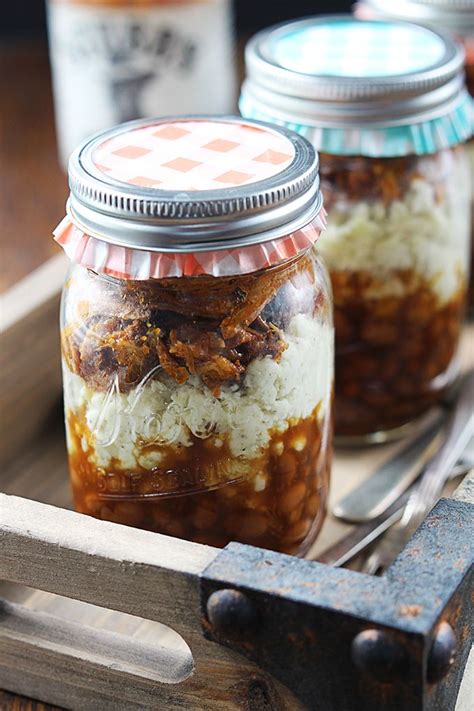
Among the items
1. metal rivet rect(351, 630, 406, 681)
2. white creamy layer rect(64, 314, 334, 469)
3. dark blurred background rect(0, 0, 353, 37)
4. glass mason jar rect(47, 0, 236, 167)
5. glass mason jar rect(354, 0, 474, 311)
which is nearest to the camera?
metal rivet rect(351, 630, 406, 681)

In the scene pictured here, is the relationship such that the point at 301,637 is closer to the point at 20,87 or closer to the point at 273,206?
the point at 273,206

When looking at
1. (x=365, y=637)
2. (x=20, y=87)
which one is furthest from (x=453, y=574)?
(x=20, y=87)

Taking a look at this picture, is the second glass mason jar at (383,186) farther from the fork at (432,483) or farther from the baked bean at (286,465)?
the baked bean at (286,465)

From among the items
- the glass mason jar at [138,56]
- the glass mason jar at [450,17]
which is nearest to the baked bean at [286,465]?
the glass mason jar at [450,17]

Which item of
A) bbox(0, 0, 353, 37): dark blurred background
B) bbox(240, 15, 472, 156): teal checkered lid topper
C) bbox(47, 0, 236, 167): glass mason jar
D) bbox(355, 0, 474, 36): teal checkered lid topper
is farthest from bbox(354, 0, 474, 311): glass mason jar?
bbox(0, 0, 353, 37): dark blurred background

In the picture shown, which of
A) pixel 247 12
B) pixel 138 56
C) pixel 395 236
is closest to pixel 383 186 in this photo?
pixel 395 236

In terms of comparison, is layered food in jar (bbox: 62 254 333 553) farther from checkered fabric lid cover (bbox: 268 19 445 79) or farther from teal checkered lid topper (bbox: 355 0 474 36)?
teal checkered lid topper (bbox: 355 0 474 36)
